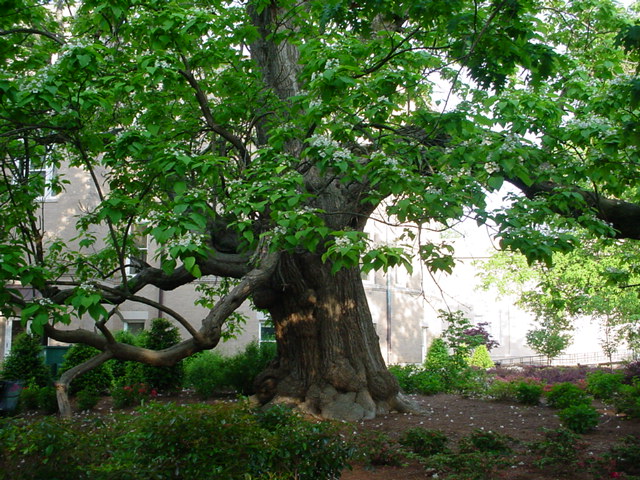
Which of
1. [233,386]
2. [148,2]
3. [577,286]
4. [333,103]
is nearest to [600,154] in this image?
[333,103]

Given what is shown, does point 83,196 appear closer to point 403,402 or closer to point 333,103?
point 403,402

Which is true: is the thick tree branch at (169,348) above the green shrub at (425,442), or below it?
above

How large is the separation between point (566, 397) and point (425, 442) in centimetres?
467

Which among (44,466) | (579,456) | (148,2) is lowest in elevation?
(579,456)

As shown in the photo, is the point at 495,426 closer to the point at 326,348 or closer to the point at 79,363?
the point at 326,348

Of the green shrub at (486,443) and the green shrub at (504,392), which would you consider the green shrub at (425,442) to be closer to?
the green shrub at (486,443)

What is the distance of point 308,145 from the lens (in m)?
8.28

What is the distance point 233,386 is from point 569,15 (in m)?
10.9

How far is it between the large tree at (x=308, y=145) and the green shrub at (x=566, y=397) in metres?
3.38

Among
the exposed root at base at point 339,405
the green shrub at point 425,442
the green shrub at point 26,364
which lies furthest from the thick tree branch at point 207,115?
the green shrub at point 26,364

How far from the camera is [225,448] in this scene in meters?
4.92

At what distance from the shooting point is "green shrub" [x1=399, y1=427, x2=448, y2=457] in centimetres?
787

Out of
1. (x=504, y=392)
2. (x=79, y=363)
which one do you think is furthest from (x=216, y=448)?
(x=79, y=363)

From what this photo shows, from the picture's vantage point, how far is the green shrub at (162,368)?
47.1 ft
